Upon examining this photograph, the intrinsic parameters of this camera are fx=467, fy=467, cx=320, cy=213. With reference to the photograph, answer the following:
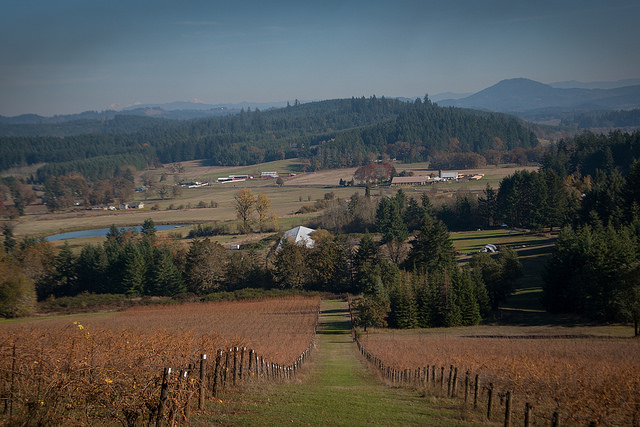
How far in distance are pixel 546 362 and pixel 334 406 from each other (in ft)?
25.5

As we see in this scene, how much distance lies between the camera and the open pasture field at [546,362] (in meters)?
9.67

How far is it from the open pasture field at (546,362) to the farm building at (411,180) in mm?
85829

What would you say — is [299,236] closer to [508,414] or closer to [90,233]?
[90,233]

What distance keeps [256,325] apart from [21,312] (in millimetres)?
20199

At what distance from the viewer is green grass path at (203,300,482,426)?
29.8ft

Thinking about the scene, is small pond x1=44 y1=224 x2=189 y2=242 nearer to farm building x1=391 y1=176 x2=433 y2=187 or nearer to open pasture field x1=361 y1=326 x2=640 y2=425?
open pasture field x1=361 y1=326 x2=640 y2=425

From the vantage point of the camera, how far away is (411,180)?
4596 inches

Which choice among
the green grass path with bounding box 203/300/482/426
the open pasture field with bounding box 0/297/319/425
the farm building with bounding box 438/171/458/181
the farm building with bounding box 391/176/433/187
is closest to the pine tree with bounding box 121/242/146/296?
the open pasture field with bounding box 0/297/319/425

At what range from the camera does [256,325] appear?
99.3ft

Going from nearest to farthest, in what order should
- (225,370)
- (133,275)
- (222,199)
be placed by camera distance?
(225,370) < (133,275) < (222,199)

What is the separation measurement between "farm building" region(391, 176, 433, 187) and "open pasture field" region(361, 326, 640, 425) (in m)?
85.8

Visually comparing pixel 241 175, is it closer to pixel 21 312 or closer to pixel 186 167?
pixel 186 167

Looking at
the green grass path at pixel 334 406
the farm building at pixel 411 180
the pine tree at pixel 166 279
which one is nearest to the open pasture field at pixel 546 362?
the green grass path at pixel 334 406

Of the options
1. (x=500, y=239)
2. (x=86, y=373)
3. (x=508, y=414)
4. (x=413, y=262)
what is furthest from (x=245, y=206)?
(x=508, y=414)
